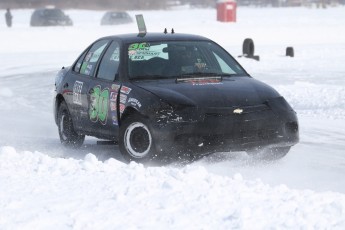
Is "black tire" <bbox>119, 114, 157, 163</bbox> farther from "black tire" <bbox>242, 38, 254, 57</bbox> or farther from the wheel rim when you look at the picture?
Answer: "black tire" <bbox>242, 38, 254, 57</bbox>

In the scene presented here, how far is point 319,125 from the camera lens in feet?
34.3

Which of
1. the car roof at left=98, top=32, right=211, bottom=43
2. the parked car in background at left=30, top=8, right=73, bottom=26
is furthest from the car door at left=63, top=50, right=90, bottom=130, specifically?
the parked car in background at left=30, top=8, right=73, bottom=26

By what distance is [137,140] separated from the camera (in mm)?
7543

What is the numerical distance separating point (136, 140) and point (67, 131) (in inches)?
72.5

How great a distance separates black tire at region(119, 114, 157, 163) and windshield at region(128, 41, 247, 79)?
0.62 metres

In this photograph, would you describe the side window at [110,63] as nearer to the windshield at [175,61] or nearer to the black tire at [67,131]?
the windshield at [175,61]

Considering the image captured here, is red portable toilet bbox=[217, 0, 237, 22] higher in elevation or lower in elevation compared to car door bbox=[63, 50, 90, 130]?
lower

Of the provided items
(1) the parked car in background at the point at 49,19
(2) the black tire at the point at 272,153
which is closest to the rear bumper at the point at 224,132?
(2) the black tire at the point at 272,153

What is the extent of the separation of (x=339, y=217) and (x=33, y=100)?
33.3 ft

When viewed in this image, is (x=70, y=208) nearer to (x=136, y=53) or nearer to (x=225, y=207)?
(x=225, y=207)

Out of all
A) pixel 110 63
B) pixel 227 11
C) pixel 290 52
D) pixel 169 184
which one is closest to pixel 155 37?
pixel 110 63

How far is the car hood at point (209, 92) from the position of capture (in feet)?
24.1

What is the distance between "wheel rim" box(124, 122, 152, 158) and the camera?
743 centimetres

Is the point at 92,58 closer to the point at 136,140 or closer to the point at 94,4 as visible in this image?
the point at 136,140
